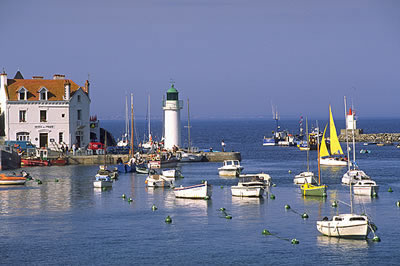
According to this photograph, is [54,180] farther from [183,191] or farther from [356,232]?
[356,232]

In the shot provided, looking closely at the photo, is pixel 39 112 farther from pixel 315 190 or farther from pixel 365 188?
pixel 365 188

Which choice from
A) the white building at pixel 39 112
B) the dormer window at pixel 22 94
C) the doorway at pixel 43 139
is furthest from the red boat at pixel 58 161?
the dormer window at pixel 22 94

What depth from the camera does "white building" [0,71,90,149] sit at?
11462 cm

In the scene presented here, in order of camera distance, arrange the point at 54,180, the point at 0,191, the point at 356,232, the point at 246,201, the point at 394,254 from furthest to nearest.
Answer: the point at 54,180, the point at 0,191, the point at 246,201, the point at 356,232, the point at 394,254

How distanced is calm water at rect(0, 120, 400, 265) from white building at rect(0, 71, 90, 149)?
91.7 feet

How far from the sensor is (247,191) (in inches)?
2862

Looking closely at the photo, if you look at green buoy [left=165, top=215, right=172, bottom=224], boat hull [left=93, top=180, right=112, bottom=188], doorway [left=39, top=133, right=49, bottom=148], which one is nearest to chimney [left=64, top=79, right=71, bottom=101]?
doorway [left=39, top=133, right=49, bottom=148]

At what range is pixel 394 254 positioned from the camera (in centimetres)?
4797

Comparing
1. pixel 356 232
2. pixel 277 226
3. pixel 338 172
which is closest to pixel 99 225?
pixel 277 226

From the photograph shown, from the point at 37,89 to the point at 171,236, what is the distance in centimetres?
6843

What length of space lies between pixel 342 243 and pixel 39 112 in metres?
73.5

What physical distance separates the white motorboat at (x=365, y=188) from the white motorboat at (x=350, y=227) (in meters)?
21.6

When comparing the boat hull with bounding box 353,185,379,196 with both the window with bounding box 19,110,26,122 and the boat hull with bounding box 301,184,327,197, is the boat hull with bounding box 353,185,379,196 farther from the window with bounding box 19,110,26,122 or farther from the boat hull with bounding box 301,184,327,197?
the window with bounding box 19,110,26,122

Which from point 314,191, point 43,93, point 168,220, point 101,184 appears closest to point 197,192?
point 314,191
